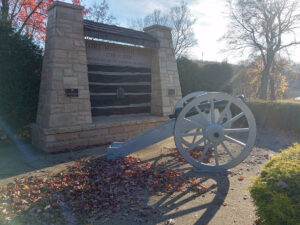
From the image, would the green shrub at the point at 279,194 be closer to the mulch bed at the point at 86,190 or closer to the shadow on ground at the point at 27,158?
the mulch bed at the point at 86,190

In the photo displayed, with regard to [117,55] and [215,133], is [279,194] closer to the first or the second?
[215,133]


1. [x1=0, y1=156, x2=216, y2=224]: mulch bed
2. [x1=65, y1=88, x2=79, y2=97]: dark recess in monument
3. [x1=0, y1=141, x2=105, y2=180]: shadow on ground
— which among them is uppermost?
[x1=65, y1=88, x2=79, y2=97]: dark recess in monument

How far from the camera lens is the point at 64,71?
564 cm

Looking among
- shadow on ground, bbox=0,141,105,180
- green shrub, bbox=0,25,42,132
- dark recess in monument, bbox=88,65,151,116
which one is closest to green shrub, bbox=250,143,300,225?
shadow on ground, bbox=0,141,105,180

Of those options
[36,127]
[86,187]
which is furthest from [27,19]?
[86,187]

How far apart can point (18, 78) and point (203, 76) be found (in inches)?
316

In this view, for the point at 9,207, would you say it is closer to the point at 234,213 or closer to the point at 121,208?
the point at 121,208

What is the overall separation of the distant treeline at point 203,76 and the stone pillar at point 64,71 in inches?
230

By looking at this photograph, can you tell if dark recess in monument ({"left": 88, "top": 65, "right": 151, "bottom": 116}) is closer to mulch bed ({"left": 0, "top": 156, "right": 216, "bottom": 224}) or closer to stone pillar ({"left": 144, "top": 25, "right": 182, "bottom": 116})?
stone pillar ({"left": 144, "top": 25, "right": 182, "bottom": 116})

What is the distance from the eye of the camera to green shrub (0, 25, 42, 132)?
5961 mm

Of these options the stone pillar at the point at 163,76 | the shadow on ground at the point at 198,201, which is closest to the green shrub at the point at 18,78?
the stone pillar at the point at 163,76

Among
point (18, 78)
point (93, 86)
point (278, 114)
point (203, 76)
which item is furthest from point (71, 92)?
point (203, 76)

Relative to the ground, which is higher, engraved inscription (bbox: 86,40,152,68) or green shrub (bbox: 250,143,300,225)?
engraved inscription (bbox: 86,40,152,68)

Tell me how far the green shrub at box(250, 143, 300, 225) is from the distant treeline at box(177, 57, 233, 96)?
886 cm
